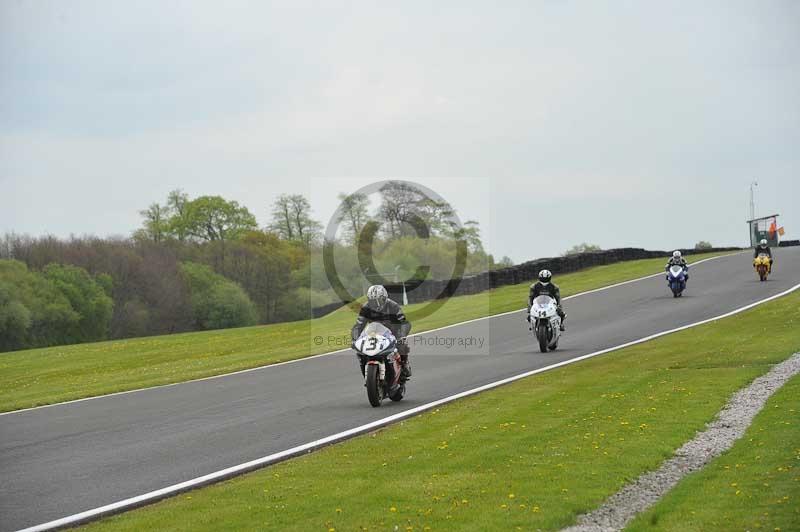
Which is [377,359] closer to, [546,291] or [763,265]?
[546,291]

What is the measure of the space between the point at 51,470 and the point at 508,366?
11470 millimetres

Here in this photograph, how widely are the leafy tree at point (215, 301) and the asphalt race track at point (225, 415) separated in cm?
6573

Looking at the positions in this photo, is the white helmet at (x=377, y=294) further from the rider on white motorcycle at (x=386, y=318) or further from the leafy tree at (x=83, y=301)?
the leafy tree at (x=83, y=301)

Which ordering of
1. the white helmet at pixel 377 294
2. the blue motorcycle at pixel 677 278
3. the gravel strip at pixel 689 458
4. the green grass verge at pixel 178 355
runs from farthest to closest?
the blue motorcycle at pixel 677 278, the green grass verge at pixel 178 355, the white helmet at pixel 377 294, the gravel strip at pixel 689 458

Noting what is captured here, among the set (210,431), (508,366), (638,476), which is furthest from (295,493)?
(508,366)

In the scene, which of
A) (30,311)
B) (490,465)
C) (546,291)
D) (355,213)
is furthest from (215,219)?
(490,465)

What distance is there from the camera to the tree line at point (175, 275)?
77062 mm

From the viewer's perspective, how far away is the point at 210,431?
14734mm

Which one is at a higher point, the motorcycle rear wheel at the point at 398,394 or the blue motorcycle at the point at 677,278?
the blue motorcycle at the point at 677,278

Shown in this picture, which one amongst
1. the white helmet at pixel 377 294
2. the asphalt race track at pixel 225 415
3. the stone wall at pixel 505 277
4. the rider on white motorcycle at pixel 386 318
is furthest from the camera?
the stone wall at pixel 505 277

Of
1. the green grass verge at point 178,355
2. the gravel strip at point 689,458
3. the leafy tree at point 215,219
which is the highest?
the leafy tree at point 215,219

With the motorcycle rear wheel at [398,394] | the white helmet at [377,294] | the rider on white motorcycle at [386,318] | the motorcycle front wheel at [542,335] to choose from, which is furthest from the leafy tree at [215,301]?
the white helmet at [377,294]

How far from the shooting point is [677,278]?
35.5 metres

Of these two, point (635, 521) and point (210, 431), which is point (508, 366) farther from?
point (635, 521)
